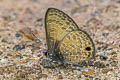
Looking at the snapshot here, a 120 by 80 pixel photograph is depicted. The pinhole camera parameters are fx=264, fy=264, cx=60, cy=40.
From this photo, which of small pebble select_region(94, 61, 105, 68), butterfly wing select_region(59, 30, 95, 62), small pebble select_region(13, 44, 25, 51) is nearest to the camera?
butterfly wing select_region(59, 30, 95, 62)

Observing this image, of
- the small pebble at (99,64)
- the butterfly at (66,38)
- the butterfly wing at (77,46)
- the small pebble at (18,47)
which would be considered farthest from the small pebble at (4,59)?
the small pebble at (99,64)

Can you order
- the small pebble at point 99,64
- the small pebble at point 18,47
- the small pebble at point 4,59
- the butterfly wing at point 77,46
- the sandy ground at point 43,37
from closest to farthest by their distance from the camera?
the butterfly wing at point 77,46 < the sandy ground at point 43,37 < the small pebble at point 99,64 < the small pebble at point 4,59 < the small pebble at point 18,47

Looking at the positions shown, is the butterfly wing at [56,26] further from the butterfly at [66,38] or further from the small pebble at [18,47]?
the small pebble at [18,47]

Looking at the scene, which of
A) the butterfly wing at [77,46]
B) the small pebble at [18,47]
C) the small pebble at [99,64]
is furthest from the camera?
the small pebble at [18,47]

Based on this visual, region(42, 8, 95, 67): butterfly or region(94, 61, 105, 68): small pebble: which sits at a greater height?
region(42, 8, 95, 67): butterfly

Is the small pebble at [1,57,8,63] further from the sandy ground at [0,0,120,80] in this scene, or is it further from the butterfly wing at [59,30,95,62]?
the butterfly wing at [59,30,95,62]

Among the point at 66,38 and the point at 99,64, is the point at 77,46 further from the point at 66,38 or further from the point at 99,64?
the point at 99,64

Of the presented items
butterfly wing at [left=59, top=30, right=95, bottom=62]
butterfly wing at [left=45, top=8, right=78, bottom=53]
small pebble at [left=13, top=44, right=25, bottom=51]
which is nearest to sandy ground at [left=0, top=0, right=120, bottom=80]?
small pebble at [left=13, top=44, right=25, bottom=51]

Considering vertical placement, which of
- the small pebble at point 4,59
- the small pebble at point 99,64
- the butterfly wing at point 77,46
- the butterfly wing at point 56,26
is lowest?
the small pebble at point 99,64

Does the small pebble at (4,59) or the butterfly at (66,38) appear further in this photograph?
the small pebble at (4,59)
